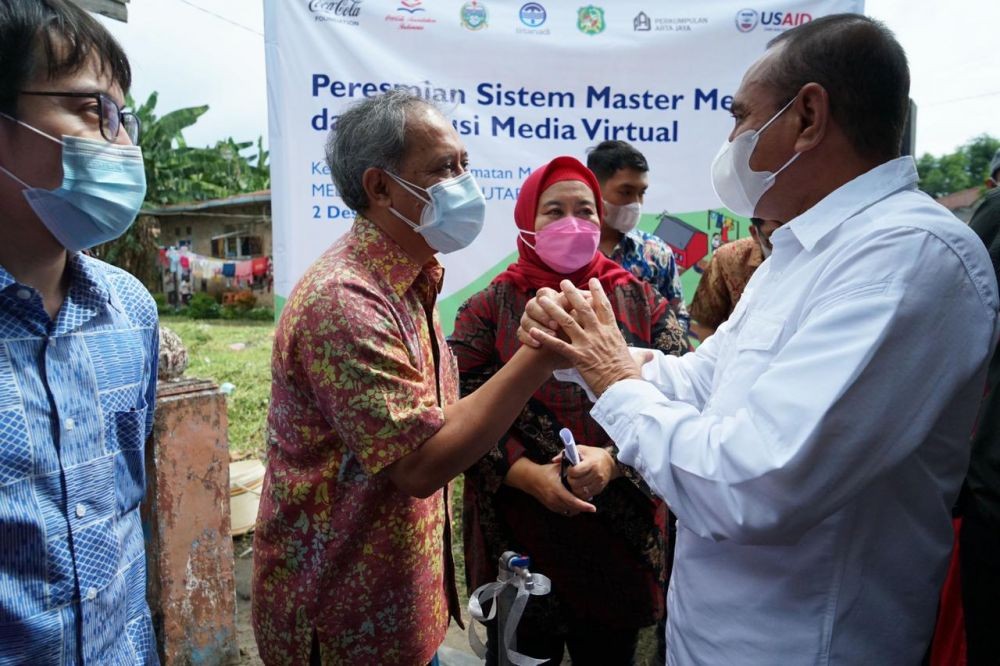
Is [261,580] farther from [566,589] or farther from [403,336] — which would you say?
[566,589]

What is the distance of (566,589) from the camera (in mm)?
2201

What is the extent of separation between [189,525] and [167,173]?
1892 centimetres

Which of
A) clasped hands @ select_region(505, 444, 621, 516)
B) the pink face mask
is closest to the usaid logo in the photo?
the pink face mask

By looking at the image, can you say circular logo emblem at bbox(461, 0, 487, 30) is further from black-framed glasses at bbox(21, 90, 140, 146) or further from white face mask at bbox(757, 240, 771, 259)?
black-framed glasses at bbox(21, 90, 140, 146)

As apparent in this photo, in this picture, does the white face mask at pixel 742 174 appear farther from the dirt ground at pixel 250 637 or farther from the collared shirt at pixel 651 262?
the dirt ground at pixel 250 637

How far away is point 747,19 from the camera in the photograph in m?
4.05

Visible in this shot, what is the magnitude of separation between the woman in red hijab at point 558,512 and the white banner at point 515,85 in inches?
70.2

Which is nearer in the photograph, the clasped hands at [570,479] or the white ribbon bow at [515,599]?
the white ribbon bow at [515,599]

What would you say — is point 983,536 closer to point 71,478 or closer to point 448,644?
point 71,478

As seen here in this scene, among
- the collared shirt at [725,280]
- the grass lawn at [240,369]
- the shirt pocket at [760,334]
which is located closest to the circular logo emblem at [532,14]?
the collared shirt at [725,280]

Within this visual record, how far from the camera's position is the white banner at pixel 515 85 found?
373 cm

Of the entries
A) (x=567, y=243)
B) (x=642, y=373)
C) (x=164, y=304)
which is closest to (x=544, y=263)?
(x=567, y=243)

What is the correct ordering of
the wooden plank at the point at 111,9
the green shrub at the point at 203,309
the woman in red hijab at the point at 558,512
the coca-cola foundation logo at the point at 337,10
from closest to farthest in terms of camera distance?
1. the woman in red hijab at the point at 558,512
2. the wooden plank at the point at 111,9
3. the coca-cola foundation logo at the point at 337,10
4. the green shrub at the point at 203,309

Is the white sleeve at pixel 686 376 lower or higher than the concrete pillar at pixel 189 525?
higher
